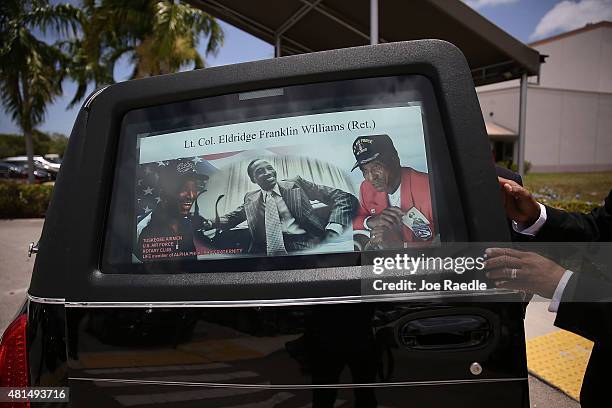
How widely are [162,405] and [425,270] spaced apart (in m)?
0.85

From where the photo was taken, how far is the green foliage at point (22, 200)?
1175cm

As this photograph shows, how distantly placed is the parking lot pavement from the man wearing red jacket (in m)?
0.58

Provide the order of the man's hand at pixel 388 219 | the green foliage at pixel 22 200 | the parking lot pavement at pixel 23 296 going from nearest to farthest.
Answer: the man's hand at pixel 388 219, the parking lot pavement at pixel 23 296, the green foliage at pixel 22 200

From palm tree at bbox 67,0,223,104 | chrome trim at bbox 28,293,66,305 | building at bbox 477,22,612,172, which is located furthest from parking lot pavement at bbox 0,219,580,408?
palm tree at bbox 67,0,223,104

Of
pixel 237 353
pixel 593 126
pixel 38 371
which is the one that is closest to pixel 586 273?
pixel 237 353

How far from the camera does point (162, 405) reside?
44.8 inches

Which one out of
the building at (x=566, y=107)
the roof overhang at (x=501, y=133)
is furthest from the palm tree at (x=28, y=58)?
the roof overhang at (x=501, y=133)

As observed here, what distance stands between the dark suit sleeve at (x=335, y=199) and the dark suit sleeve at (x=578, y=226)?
1.06m

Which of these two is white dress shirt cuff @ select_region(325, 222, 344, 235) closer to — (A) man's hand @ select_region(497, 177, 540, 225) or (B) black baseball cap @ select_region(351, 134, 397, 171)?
(B) black baseball cap @ select_region(351, 134, 397, 171)

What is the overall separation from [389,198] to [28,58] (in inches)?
640

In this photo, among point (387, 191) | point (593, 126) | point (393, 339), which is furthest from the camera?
point (593, 126)

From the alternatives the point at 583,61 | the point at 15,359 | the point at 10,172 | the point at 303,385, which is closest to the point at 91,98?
the point at 15,359

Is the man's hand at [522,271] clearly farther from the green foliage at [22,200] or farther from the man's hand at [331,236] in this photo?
the green foliage at [22,200]

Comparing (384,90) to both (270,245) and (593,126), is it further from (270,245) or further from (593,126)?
(593,126)
